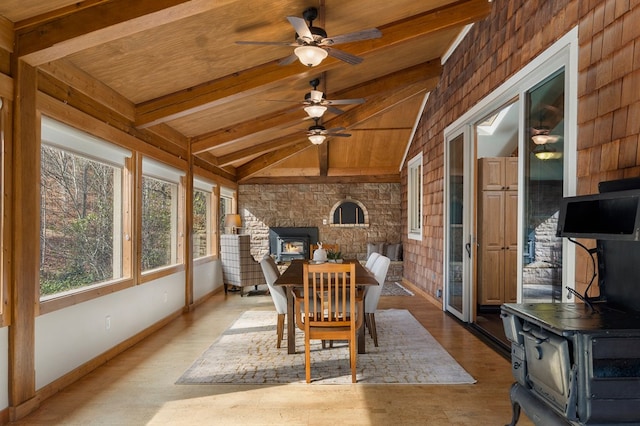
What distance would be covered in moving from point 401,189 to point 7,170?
28.0ft

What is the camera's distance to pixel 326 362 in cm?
391

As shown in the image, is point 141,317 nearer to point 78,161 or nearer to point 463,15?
point 78,161

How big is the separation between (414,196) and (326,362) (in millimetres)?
5766

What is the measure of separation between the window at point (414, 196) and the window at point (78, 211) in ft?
18.2

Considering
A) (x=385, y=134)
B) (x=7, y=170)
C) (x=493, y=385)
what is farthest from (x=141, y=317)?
(x=385, y=134)

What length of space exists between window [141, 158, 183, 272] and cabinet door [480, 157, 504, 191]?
428 centimetres

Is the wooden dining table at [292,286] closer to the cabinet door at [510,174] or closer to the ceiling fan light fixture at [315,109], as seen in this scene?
the ceiling fan light fixture at [315,109]

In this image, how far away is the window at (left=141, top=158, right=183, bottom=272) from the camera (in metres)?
5.18

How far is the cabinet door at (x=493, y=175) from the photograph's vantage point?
5.77m

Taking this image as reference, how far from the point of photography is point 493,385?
10.9 ft

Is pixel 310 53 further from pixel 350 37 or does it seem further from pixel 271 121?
pixel 271 121

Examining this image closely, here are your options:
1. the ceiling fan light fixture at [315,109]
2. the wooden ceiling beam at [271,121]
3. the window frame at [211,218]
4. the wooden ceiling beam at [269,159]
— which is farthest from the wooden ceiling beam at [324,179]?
the ceiling fan light fixture at [315,109]

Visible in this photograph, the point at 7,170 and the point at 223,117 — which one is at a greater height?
the point at 223,117

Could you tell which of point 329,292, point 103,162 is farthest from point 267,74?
point 329,292
